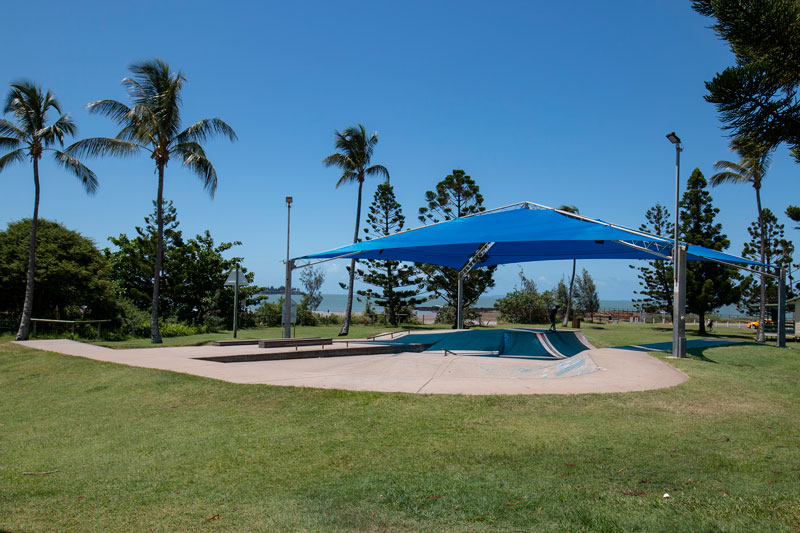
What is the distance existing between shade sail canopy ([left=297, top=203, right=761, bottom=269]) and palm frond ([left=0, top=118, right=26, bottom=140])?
32.1ft

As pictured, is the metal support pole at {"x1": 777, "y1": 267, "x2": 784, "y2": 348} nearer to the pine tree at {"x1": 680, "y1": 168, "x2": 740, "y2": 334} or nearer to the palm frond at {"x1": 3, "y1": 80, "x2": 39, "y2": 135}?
the pine tree at {"x1": 680, "y1": 168, "x2": 740, "y2": 334}

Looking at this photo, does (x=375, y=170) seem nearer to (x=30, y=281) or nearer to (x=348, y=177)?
(x=348, y=177)

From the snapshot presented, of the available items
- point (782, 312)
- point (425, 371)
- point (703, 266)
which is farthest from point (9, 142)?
point (703, 266)

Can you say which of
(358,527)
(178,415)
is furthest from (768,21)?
(178,415)

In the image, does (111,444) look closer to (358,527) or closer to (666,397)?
(358,527)

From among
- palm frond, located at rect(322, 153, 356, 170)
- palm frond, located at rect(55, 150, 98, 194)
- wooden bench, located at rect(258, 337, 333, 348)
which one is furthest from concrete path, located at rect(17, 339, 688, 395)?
palm frond, located at rect(322, 153, 356, 170)

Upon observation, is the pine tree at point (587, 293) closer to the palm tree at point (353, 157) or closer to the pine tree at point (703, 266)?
the pine tree at point (703, 266)

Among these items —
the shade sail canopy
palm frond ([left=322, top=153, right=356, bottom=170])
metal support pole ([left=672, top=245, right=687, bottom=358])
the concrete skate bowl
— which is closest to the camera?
metal support pole ([left=672, top=245, right=687, bottom=358])

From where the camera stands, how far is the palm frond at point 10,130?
1581 centimetres

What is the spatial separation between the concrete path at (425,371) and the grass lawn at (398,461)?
2.22ft

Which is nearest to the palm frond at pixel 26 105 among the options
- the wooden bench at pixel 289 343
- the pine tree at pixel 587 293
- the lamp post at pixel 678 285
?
the wooden bench at pixel 289 343

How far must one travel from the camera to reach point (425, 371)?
9867 millimetres

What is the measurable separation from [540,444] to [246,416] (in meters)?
3.37

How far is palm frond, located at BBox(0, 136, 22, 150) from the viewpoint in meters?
15.8
